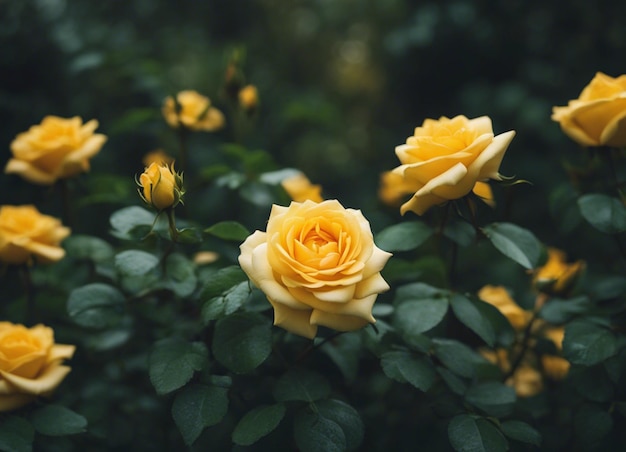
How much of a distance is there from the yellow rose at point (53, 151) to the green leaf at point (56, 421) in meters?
0.47

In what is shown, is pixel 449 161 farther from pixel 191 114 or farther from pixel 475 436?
pixel 191 114

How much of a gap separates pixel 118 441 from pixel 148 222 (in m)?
0.48

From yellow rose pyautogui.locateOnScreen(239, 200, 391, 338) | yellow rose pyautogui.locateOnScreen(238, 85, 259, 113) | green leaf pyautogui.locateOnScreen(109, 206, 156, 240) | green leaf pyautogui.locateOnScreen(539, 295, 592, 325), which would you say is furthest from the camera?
yellow rose pyautogui.locateOnScreen(238, 85, 259, 113)

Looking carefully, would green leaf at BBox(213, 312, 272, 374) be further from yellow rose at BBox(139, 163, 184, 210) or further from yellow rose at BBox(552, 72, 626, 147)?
yellow rose at BBox(552, 72, 626, 147)

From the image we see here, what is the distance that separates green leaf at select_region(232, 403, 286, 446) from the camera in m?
0.90

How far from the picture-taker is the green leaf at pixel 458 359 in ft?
3.43

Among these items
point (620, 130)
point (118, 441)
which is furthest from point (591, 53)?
point (118, 441)

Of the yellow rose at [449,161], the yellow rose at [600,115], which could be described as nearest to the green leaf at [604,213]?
the yellow rose at [600,115]

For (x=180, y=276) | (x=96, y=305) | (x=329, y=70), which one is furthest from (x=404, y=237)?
(x=329, y=70)

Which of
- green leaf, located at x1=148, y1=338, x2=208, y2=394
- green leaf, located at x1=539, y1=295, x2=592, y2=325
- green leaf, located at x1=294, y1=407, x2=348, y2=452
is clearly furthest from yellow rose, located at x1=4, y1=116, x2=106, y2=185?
green leaf, located at x1=539, y1=295, x2=592, y2=325

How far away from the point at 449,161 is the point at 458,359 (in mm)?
345

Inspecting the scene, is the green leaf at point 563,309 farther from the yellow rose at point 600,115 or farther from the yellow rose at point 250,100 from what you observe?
the yellow rose at point 250,100

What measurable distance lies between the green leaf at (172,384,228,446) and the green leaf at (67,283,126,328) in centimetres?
24

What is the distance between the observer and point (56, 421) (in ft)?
3.29
